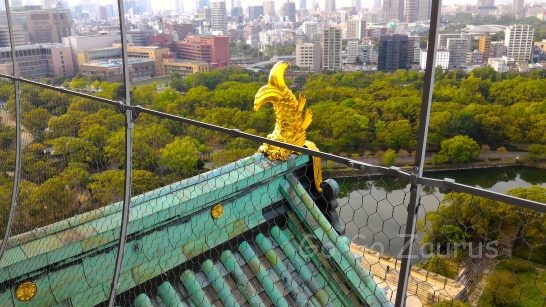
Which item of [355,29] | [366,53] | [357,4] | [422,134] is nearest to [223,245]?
[422,134]

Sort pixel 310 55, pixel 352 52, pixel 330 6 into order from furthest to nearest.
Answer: pixel 330 6, pixel 352 52, pixel 310 55

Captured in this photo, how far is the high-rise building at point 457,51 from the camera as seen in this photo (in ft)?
54.7

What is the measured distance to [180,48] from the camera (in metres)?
19.3

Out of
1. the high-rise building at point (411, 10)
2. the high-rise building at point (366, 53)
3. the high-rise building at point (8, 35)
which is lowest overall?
the high-rise building at point (366, 53)

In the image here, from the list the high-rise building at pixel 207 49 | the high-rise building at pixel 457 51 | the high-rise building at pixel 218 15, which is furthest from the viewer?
the high-rise building at pixel 218 15

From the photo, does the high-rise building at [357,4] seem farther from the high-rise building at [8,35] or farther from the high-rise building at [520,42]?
the high-rise building at [8,35]

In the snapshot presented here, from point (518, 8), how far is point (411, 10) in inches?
467

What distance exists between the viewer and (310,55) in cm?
2011

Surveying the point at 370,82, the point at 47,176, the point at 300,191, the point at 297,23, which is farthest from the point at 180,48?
the point at 297,23

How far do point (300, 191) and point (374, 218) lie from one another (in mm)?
5206

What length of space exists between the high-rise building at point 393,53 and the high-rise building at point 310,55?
2.65 meters

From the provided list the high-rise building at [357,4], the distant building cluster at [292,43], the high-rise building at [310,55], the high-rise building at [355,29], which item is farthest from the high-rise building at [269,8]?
the high-rise building at [310,55]

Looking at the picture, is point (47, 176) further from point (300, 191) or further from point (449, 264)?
point (449, 264)

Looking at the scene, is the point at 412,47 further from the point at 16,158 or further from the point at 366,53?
the point at 16,158
